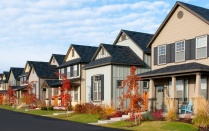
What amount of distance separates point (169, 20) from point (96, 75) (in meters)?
10.5

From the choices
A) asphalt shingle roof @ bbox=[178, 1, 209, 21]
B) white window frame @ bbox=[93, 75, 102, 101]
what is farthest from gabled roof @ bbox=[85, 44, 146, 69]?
asphalt shingle roof @ bbox=[178, 1, 209, 21]

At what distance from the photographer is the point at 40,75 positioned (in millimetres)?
50000

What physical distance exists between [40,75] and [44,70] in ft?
6.22

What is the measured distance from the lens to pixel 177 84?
2458 centimetres

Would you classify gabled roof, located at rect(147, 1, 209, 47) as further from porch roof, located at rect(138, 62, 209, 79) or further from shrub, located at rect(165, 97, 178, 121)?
shrub, located at rect(165, 97, 178, 121)

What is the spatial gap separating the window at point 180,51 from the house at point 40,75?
29.1 metres

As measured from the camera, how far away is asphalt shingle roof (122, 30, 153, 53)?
1282 inches

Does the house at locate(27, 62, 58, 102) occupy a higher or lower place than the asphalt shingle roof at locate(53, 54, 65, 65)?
lower

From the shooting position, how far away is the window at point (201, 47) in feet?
72.7

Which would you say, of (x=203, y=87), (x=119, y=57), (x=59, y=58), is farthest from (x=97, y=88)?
(x=59, y=58)

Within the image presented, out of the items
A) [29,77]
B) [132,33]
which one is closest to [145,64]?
[132,33]

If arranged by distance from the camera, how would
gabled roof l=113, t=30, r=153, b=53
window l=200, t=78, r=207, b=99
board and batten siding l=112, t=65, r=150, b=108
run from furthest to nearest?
gabled roof l=113, t=30, r=153, b=53 < board and batten siding l=112, t=65, r=150, b=108 < window l=200, t=78, r=207, b=99

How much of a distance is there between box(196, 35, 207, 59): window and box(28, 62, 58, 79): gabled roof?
32190mm

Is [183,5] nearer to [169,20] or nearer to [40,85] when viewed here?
[169,20]
